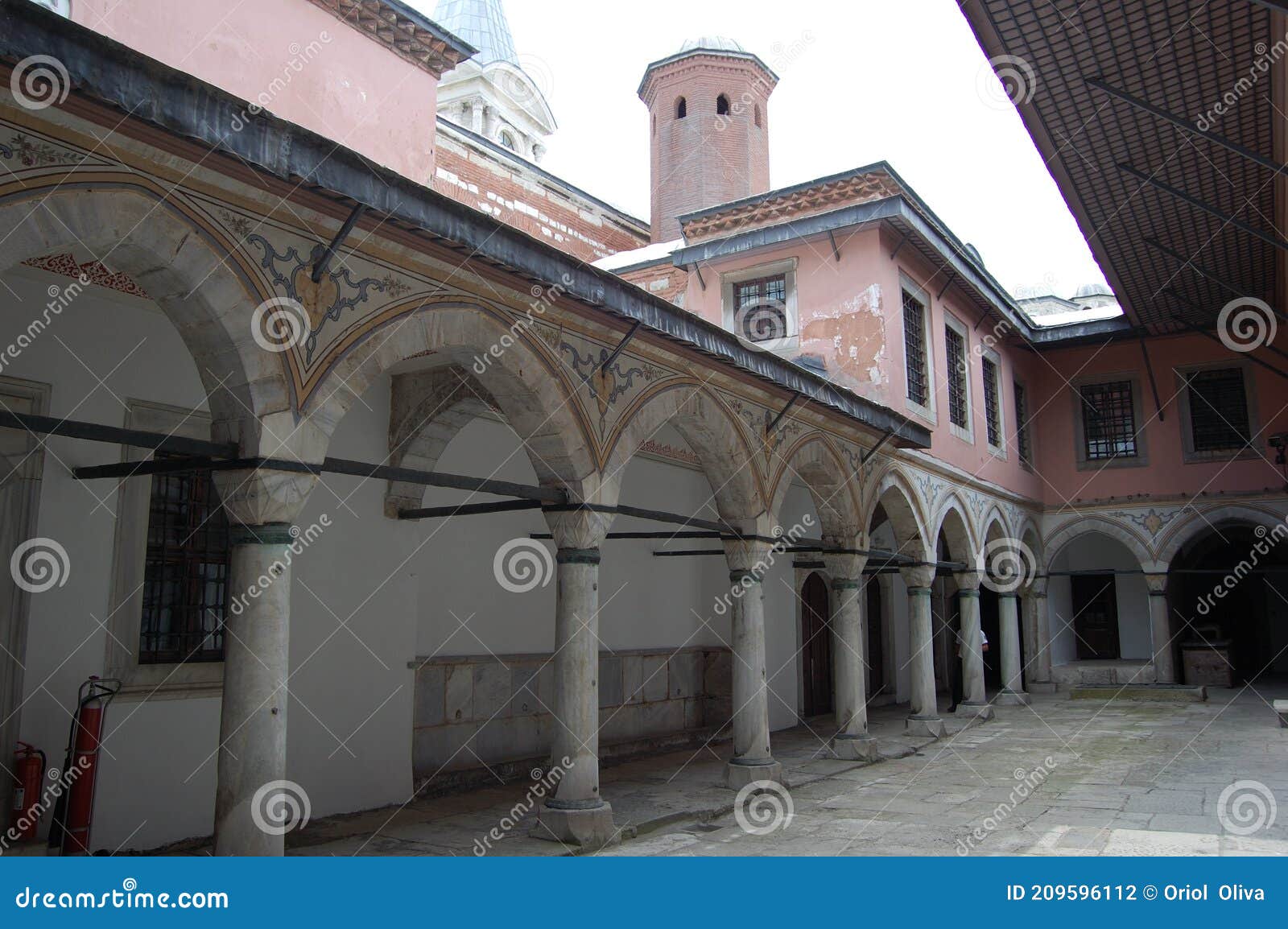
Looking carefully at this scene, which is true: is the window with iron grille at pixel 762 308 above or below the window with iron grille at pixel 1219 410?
above

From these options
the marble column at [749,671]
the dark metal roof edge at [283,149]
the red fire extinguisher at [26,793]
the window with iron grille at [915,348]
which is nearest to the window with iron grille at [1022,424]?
the window with iron grille at [915,348]

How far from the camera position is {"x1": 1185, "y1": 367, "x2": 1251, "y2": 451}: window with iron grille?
18.1m

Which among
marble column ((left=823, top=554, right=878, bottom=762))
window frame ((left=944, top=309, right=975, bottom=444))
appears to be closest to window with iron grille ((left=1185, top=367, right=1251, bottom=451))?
window frame ((left=944, top=309, right=975, bottom=444))

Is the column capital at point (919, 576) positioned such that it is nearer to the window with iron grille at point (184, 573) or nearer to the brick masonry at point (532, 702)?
the brick masonry at point (532, 702)

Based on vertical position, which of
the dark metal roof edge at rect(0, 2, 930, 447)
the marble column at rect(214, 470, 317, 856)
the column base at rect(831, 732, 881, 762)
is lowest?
the column base at rect(831, 732, 881, 762)

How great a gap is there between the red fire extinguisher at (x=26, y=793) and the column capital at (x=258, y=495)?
1.95 metres

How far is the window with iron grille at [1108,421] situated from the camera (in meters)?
19.1

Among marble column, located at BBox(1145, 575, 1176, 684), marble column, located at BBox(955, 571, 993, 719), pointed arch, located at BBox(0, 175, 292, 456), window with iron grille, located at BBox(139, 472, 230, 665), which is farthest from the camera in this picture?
marble column, located at BBox(1145, 575, 1176, 684)

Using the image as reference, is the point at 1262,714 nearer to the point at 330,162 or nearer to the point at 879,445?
the point at 879,445

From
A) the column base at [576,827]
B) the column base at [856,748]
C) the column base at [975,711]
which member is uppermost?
the column base at [576,827]

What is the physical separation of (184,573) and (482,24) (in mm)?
26410

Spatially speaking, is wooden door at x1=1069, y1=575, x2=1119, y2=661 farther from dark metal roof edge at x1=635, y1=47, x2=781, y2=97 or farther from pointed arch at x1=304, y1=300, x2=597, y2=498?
pointed arch at x1=304, y1=300, x2=597, y2=498

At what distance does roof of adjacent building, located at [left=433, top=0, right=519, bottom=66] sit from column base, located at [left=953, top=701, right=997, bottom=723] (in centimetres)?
2133

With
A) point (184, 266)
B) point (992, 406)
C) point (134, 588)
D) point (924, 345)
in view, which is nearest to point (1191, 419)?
point (992, 406)
